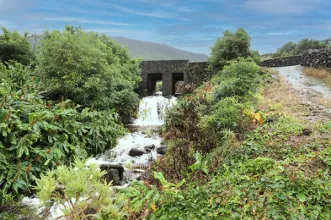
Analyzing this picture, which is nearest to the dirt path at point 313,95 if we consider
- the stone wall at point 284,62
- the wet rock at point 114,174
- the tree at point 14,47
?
the wet rock at point 114,174

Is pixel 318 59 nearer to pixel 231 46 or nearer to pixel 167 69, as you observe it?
pixel 231 46

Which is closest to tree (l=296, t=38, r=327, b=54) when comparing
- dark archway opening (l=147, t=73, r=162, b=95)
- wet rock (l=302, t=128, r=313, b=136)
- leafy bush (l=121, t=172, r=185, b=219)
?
dark archway opening (l=147, t=73, r=162, b=95)

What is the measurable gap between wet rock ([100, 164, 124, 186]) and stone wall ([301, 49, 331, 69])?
40.2ft

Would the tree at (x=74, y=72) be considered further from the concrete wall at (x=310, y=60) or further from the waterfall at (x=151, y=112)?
the concrete wall at (x=310, y=60)

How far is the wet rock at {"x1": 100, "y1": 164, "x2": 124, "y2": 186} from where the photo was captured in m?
5.63

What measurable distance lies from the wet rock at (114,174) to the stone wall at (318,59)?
12.2 m

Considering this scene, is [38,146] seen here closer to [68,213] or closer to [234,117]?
[68,213]

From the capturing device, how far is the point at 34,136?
5539 millimetres

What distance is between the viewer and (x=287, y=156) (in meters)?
3.83

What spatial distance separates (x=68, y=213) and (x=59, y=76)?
7.01 metres

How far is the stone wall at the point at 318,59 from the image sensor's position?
13390 millimetres

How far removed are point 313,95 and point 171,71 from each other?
37.0 ft

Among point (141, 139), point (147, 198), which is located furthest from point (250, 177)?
point (141, 139)

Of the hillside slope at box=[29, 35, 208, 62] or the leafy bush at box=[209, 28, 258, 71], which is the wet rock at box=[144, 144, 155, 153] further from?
the hillside slope at box=[29, 35, 208, 62]
